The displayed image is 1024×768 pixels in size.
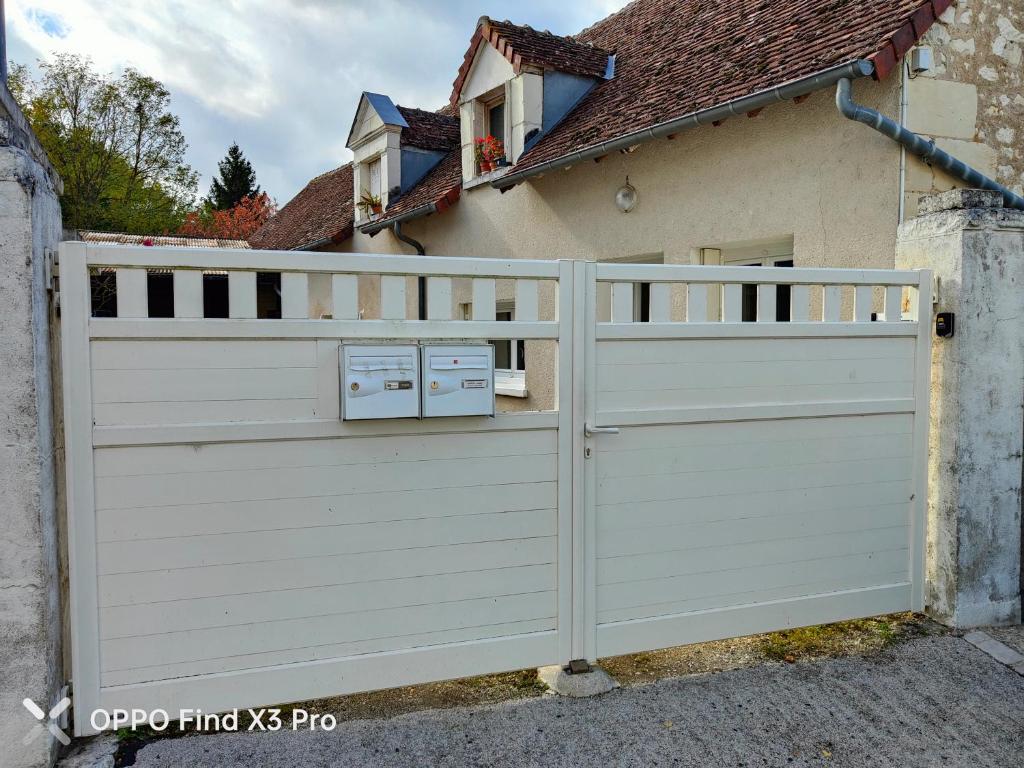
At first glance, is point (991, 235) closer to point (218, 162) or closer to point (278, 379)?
point (278, 379)

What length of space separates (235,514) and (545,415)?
4.43 ft

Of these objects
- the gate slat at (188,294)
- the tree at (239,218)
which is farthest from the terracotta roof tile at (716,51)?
the tree at (239,218)

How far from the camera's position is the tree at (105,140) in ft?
82.3

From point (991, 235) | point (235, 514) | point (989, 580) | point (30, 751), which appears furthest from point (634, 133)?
point (30, 751)

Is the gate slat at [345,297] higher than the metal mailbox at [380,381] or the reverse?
higher

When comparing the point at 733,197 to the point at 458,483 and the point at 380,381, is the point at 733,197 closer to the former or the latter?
the point at 458,483

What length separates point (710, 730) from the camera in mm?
2963

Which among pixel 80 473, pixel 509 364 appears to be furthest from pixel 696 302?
pixel 509 364

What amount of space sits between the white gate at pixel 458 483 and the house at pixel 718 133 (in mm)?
1832

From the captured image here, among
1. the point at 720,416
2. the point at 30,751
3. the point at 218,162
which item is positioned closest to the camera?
the point at 30,751

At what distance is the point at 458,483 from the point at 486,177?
22.6 ft

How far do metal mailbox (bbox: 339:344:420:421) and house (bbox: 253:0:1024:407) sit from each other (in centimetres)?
365

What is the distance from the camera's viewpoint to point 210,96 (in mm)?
29094

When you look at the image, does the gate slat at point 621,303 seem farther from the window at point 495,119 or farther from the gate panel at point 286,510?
the window at point 495,119
